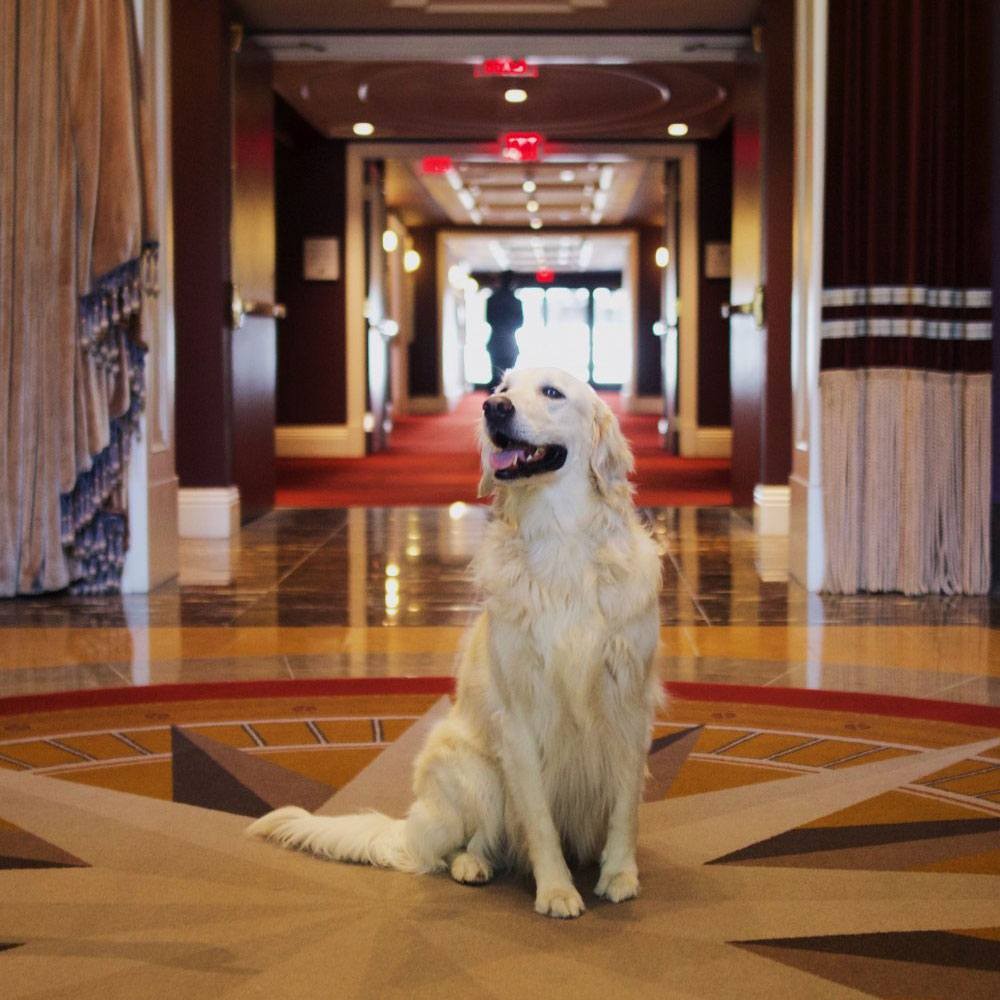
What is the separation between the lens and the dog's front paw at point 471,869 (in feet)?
7.57

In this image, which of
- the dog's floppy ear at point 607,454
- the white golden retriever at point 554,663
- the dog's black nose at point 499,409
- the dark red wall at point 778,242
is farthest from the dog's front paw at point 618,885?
the dark red wall at point 778,242

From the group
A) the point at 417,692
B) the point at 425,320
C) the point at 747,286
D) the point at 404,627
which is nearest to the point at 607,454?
the point at 417,692

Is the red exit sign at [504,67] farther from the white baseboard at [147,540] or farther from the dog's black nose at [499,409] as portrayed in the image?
Result: the dog's black nose at [499,409]

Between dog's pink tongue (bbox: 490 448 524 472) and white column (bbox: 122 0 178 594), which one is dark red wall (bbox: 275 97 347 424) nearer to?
white column (bbox: 122 0 178 594)

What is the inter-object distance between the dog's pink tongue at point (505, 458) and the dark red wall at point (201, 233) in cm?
537

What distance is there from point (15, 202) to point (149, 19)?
3.11ft

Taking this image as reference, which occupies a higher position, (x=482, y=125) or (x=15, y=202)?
(x=482, y=125)

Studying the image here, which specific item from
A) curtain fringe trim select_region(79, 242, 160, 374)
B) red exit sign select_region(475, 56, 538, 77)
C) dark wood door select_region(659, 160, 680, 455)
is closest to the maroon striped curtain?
curtain fringe trim select_region(79, 242, 160, 374)

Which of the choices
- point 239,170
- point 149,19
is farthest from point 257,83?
point 149,19

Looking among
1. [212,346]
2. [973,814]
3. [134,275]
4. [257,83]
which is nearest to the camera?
[973,814]

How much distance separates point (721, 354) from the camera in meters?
12.1

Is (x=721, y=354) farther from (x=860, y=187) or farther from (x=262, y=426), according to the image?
(x=860, y=187)

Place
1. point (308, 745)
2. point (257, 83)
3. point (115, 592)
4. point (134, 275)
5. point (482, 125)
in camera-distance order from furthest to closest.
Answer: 1. point (482, 125)
2. point (257, 83)
3. point (115, 592)
4. point (134, 275)
5. point (308, 745)

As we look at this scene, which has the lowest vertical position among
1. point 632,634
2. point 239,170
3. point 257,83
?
point 632,634
